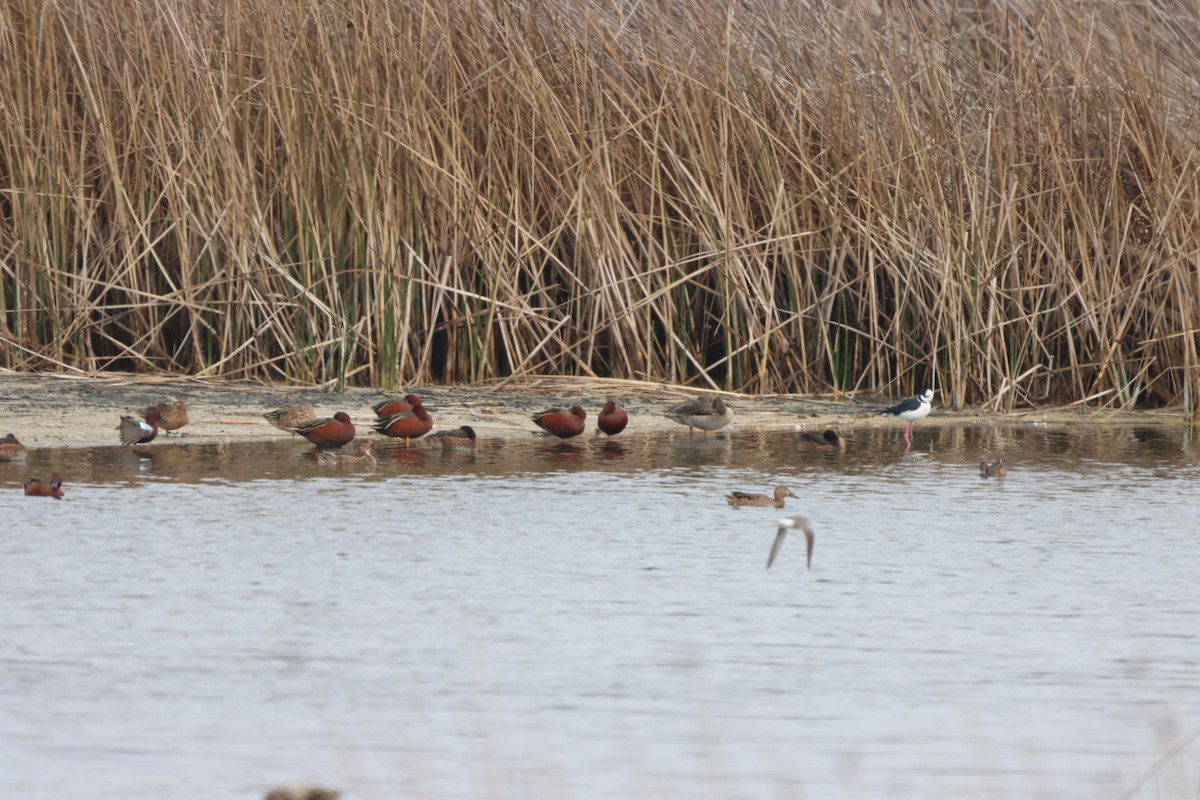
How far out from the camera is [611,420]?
35.3 ft

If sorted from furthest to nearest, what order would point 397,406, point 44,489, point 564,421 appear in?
point 564,421
point 397,406
point 44,489

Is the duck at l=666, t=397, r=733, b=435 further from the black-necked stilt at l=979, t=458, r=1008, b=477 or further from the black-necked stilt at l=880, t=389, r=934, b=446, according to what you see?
the black-necked stilt at l=979, t=458, r=1008, b=477

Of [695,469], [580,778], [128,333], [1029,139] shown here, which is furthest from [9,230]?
A: [580,778]

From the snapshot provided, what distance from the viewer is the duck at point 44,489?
815cm

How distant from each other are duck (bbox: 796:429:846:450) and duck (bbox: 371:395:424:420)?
2.13 meters

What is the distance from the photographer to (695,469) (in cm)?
975

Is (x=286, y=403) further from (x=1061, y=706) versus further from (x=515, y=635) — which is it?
(x=1061, y=706)

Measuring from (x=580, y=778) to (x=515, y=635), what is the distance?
145 cm

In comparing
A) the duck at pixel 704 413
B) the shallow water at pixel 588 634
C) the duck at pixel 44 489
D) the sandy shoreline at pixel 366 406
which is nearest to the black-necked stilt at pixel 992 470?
the shallow water at pixel 588 634

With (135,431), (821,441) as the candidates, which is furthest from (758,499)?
(135,431)

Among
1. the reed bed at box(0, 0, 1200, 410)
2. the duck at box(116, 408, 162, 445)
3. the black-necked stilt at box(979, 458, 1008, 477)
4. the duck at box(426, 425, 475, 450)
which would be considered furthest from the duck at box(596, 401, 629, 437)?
the duck at box(116, 408, 162, 445)

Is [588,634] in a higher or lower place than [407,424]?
lower

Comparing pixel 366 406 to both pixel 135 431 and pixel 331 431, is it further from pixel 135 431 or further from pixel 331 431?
pixel 135 431

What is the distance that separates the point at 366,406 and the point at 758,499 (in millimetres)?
3459
